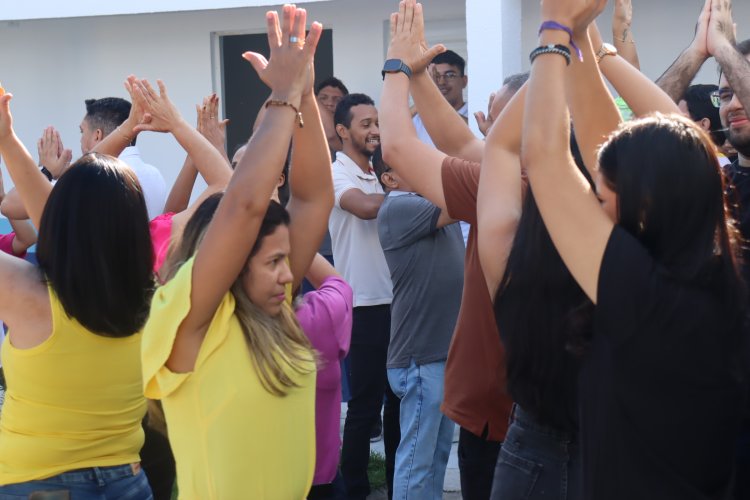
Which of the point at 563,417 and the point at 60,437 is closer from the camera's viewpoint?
the point at 563,417

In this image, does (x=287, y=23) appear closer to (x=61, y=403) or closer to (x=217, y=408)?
(x=217, y=408)

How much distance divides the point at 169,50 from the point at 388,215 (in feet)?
19.0

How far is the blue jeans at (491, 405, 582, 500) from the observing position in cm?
274

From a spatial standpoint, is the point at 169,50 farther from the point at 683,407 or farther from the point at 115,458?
the point at 683,407

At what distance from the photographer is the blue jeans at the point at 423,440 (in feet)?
15.5

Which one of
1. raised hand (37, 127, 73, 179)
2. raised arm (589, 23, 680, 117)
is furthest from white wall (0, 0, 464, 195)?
raised arm (589, 23, 680, 117)

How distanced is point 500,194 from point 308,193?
0.56m

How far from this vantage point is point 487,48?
8359 millimetres

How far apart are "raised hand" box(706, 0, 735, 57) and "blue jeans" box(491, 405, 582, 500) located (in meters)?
1.82

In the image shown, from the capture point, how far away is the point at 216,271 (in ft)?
8.45

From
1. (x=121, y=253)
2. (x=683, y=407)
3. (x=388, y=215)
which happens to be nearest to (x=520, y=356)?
(x=683, y=407)

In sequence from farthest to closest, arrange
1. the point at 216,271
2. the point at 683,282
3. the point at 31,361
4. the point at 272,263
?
the point at 31,361
the point at 272,263
the point at 216,271
the point at 683,282

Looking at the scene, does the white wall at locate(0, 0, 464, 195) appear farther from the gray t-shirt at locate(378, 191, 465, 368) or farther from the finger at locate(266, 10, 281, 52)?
the finger at locate(266, 10, 281, 52)

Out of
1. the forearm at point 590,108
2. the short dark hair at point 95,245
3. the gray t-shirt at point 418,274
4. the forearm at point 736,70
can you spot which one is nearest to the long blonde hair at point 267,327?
the short dark hair at point 95,245
